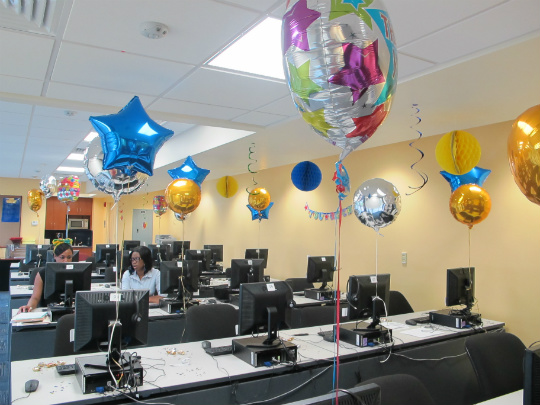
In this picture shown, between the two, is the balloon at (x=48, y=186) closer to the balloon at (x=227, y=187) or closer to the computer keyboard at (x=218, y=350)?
the balloon at (x=227, y=187)

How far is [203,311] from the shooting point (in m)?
3.44

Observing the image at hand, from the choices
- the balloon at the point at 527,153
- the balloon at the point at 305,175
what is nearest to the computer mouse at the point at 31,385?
the balloon at the point at 527,153

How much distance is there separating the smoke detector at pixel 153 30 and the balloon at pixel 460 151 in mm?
2630

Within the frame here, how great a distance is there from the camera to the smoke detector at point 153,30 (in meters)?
2.41

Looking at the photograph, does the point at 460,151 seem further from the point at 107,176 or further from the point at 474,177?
the point at 107,176

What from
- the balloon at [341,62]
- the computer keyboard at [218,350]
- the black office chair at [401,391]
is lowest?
the computer keyboard at [218,350]

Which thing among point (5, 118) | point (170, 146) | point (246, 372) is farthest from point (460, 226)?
point (5, 118)

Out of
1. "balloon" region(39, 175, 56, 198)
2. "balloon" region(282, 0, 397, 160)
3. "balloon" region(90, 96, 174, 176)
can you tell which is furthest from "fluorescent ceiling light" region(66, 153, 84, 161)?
"balloon" region(282, 0, 397, 160)

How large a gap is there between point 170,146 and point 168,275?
3.69 meters

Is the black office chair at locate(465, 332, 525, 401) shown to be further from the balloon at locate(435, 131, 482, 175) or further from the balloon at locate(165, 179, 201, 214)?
the balloon at locate(165, 179, 201, 214)

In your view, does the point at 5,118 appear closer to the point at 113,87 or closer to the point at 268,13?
the point at 113,87

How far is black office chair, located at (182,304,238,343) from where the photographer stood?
11.0 ft

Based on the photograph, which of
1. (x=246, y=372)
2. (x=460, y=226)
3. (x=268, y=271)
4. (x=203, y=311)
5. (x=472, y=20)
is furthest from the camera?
(x=268, y=271)

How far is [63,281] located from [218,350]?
1766mm
